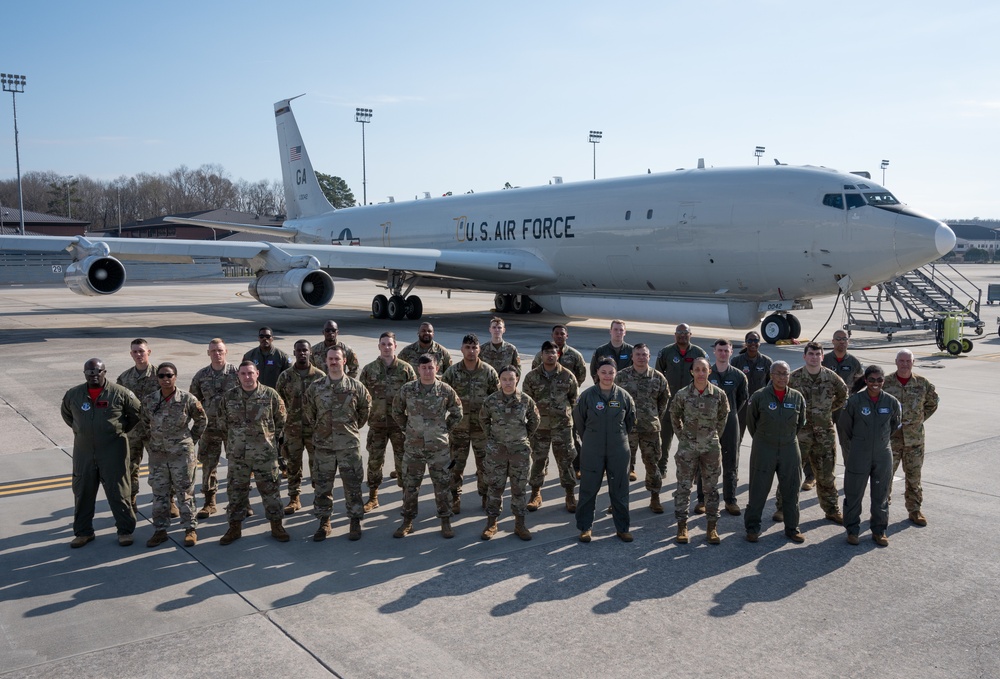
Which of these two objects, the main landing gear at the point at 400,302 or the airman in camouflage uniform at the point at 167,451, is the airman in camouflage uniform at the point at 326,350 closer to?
the airman in camouflage uniform at the point at 167,451

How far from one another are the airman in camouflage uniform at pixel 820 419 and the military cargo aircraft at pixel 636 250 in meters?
10.7

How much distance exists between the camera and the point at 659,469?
8227mm

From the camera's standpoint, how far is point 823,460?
7.61 metres

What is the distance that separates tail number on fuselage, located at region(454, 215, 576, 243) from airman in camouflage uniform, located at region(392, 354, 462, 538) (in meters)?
15.9

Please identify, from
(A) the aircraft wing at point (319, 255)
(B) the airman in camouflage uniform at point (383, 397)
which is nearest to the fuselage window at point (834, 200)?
(A) the aircraft wing at point (319, 255)

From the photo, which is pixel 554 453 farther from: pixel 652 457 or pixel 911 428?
pixel 911 428

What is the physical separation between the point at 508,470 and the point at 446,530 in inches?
29.0

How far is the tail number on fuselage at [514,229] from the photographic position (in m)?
23.0

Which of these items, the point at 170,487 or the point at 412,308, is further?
the point at 412,308

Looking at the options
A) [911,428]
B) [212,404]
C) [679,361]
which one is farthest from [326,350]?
[911,428]

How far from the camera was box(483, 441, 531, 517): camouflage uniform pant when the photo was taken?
708cm

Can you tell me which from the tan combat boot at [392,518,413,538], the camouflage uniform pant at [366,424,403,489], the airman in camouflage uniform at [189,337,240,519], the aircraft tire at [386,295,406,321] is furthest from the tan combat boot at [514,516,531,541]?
the aircraft tire at [386,295,406,321]

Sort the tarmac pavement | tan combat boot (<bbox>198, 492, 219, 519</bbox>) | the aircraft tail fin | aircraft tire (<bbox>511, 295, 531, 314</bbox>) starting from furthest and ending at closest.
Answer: the aircraft tail fin
aircraft tire (<bbox>511, 295, 531, 314</bbox>)
tan combat boot (<bbox>198, 492, 219, 519</bbox>)
the tarmac pavement

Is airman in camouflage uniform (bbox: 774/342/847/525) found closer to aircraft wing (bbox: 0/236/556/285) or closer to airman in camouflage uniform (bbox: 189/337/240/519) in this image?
airman in camouflage uniform (bbox: 189/337/240/519)
